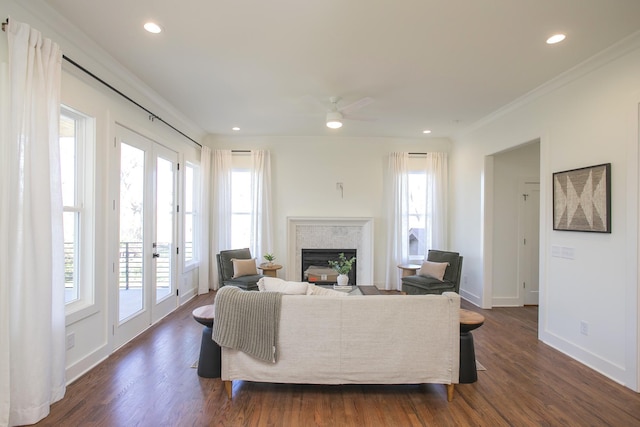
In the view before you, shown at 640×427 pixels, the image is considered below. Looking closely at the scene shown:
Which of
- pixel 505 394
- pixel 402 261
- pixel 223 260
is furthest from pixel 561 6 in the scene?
pixel 223 260

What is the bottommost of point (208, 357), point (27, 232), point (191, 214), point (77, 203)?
point (208, 357)

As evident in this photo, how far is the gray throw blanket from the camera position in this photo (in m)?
2.31

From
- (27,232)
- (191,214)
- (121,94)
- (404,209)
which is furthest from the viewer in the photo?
(404,209)

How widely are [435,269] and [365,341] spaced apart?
292 cm

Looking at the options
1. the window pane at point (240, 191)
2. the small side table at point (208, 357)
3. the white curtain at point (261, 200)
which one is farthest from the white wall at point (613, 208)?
the window pane at point (240, 191)

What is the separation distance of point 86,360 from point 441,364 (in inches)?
120

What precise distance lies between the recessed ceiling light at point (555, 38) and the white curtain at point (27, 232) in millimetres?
3886

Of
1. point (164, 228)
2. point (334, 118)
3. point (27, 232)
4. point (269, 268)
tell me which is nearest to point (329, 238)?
point (269, 268)

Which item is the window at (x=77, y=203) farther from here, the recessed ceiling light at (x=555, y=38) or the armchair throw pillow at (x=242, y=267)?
the recessed ceiling light at (x=555, y=38)

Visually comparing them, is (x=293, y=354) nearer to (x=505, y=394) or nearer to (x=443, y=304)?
(x=443, y=304)

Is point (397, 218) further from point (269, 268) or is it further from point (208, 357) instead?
point (208, 357)

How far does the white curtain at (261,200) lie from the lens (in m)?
5.67

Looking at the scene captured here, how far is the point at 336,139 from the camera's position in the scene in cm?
589

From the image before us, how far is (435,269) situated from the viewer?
16.0 feet
